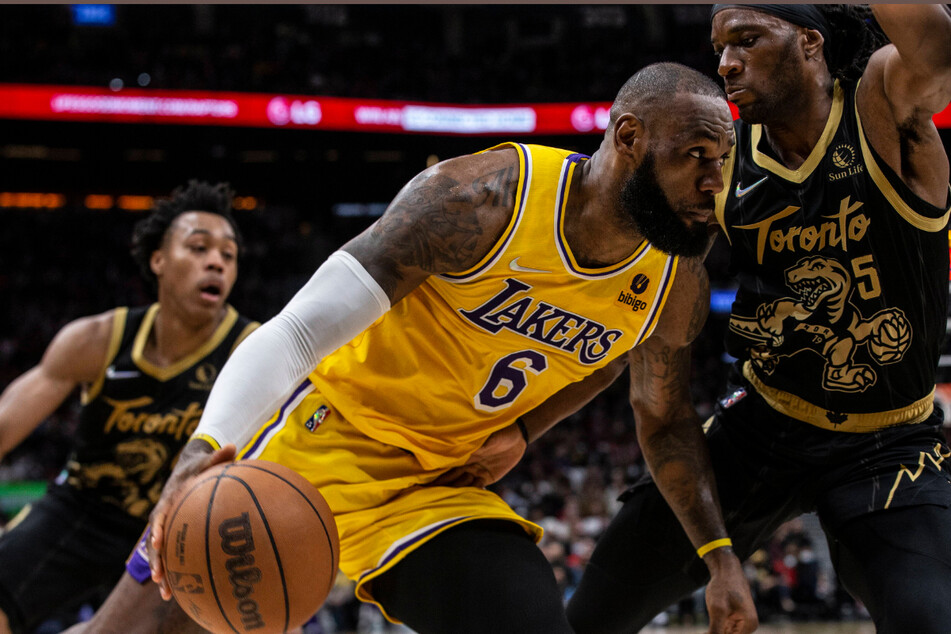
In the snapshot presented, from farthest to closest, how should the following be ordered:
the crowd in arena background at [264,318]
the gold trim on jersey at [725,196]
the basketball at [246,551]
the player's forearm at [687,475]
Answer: the crowd in arena background at [264,318], the gold trim on jersey at [725,196], the player's forearm at [687,475], the basketball at [246,551]

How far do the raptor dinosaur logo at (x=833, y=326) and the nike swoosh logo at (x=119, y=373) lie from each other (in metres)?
2.72

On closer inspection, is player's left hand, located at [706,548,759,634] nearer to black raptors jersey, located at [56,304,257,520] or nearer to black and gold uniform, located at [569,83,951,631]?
black and gold uniform, located at [569,83,951,631]

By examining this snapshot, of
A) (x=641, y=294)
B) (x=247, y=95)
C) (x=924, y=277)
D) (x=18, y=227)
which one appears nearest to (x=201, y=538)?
(x=641, y=294)

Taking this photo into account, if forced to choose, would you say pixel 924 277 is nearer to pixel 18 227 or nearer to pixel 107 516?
pixel 107 516

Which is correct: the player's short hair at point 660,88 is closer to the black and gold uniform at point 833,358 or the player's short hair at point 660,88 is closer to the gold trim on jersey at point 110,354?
the black and gold uniform at point 833,358

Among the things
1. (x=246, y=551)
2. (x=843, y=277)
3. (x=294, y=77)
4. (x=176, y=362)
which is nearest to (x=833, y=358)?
(x=843, y=277)

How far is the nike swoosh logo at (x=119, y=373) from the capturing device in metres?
4.05

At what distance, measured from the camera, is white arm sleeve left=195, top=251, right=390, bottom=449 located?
83.4 inches

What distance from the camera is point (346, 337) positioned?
2252 mm

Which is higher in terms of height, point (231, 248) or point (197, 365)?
point (231, 248)

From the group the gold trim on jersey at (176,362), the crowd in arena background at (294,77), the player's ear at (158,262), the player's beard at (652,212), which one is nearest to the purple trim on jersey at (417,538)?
the player's beard at (652,212)

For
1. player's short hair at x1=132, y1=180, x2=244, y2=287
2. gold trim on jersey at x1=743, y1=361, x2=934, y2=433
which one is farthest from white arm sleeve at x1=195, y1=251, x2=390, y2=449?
player's short hair at x1=132, y1=180, x2=244, y2=287

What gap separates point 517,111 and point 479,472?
13.7 metres

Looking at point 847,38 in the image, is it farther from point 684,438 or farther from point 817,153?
point 684,438
